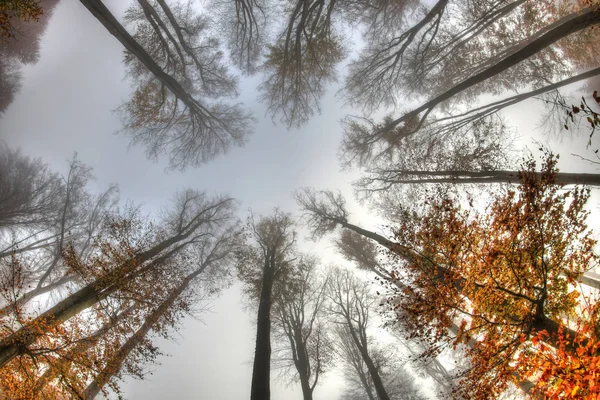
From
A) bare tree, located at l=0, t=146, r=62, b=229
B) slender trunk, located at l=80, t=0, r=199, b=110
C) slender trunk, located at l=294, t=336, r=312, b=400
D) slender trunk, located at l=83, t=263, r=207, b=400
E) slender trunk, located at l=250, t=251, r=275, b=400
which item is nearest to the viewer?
slender trunk, located at l=250, t=251, r=275, b=400

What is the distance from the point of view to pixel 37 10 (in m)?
6.23

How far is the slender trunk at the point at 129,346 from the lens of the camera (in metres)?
7.72

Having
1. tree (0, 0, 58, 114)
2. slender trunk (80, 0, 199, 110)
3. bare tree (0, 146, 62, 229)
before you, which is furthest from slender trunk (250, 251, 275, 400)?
tree (0, 0, 58, 114)

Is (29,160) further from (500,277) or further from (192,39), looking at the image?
(500,277)

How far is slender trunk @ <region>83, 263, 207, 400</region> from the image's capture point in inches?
304

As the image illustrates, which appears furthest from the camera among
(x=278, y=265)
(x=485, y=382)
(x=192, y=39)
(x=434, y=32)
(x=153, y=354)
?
(x=278, y=265)

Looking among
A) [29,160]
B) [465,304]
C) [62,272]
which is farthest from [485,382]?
[29,160]

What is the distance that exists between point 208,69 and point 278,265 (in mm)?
10335

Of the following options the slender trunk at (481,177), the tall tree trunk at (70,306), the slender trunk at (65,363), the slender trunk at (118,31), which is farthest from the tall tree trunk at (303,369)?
the slender trunk at (118,31)

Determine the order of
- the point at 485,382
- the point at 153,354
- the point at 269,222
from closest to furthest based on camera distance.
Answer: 1. the point at 485,382
2. the point at 153,354
3. the point at 269,222

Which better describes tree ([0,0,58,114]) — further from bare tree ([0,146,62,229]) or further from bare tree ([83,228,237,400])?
bare tree ([83,228,237,400])

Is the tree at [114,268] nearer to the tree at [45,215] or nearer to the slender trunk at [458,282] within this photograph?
the tree at [45,215]

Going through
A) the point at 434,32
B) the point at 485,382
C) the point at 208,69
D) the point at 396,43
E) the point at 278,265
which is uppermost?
the point at 208,69

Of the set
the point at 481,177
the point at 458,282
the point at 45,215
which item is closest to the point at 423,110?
the point at 481,177
